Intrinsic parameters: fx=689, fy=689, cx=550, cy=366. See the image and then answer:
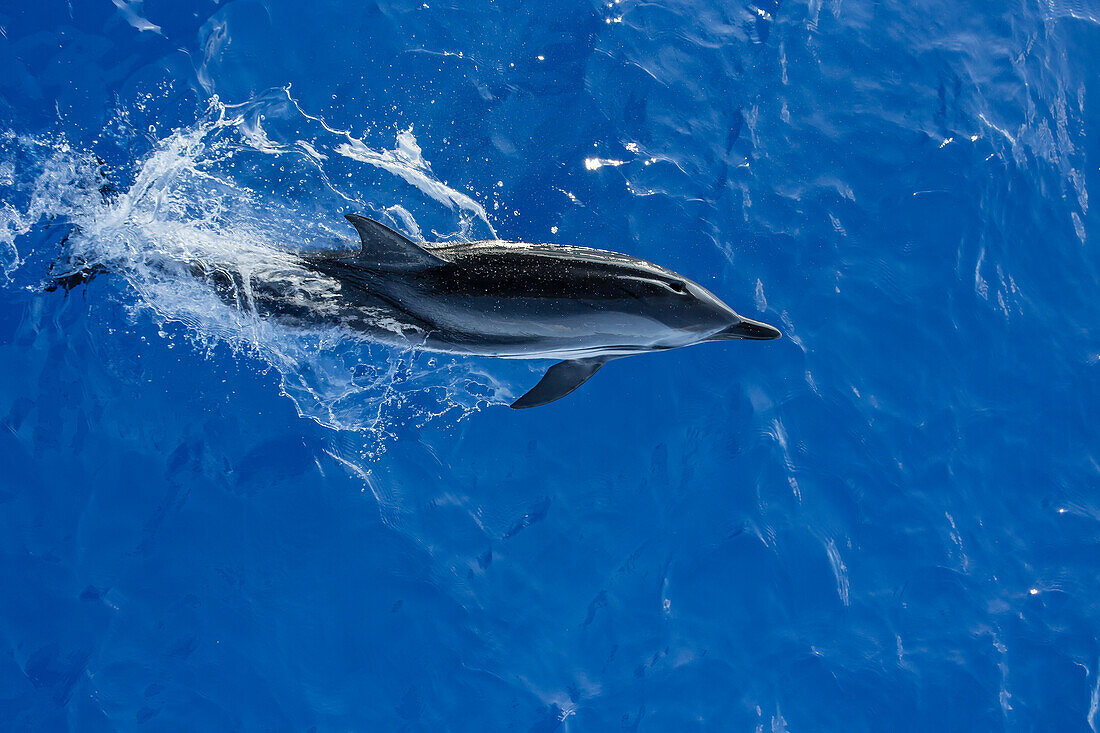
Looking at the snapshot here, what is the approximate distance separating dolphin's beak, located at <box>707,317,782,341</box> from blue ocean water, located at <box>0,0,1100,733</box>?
2096mm

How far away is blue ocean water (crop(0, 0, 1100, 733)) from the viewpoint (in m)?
6.81

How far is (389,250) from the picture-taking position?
4695mm

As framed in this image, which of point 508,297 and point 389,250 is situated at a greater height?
point 389,250

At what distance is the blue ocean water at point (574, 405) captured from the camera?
681 centimetres

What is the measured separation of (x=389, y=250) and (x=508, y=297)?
869 millimetres

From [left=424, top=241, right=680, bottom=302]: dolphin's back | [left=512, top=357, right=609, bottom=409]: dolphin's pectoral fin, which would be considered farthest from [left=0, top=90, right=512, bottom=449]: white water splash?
[left=512, top=357, right=609, bottom=409]: dolphin's pectoral fin

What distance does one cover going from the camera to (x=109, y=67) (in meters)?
6.75

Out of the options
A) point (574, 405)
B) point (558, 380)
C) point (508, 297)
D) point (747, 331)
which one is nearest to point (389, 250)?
point (508, 297)

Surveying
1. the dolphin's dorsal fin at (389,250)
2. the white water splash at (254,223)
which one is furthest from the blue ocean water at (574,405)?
the dolphin's dorsal fin at (389,250)

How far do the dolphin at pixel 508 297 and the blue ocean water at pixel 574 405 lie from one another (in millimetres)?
1826

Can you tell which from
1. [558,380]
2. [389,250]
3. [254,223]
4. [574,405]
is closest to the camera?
[389,250]

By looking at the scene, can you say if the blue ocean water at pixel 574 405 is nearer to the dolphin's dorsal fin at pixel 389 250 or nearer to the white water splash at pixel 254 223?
the white water splash at pixel 254 223

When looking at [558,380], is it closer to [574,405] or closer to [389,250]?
[389,250]

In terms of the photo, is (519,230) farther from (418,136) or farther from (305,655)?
(305,655)
